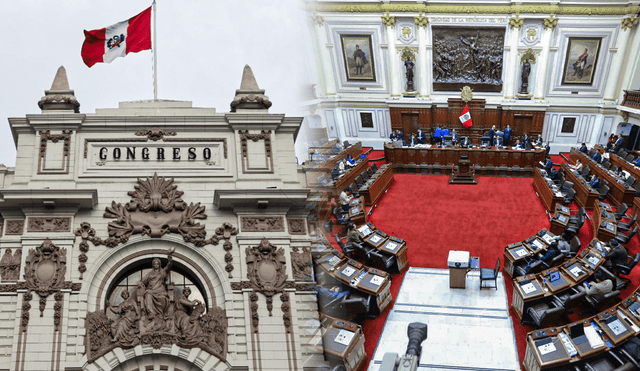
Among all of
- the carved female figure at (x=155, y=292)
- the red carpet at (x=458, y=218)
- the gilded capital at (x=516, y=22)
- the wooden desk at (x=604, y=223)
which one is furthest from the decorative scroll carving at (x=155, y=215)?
the gilded capital at (x=516, y=22)

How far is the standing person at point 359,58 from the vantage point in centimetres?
3816

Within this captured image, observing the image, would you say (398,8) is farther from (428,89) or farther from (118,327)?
(118,327)

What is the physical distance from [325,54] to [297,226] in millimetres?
20797

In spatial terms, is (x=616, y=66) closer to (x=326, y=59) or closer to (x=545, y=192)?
(x=545, y=192)

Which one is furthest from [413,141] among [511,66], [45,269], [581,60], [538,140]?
[45,269]

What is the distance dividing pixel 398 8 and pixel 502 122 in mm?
9408

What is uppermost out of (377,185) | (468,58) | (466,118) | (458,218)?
(468,58)

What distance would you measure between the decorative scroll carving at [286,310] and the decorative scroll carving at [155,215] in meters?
2.68

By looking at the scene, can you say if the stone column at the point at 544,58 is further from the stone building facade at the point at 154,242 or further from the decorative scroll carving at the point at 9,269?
the decorative scroll carving at the point at 9,269

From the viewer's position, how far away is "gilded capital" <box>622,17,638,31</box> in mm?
34969

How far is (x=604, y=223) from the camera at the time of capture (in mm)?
24219

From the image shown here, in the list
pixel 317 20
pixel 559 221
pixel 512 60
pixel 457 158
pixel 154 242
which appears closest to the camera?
pixel 154 242

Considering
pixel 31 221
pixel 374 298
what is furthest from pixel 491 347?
pixel 31 221

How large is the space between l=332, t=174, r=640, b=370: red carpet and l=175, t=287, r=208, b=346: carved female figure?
5.28 meters
